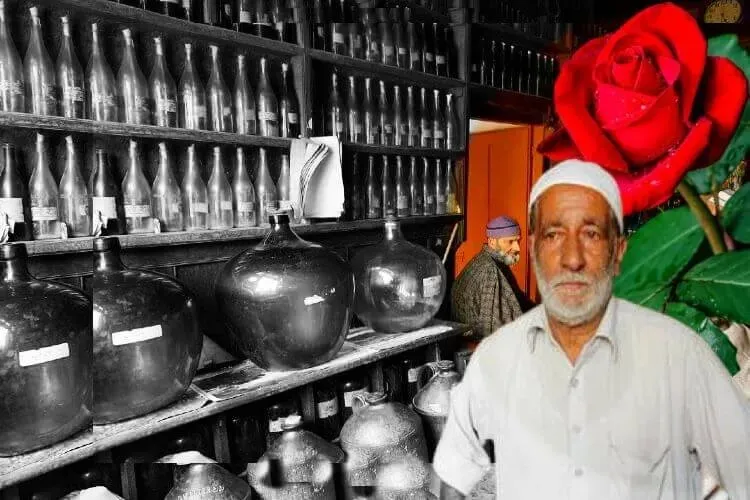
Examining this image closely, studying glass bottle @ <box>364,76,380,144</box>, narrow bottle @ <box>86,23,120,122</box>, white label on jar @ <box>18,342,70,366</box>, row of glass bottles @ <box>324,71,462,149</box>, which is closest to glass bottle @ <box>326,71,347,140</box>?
row of glass bottles @ <box>324,71,462,149</box>

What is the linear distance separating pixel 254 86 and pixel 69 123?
61cm

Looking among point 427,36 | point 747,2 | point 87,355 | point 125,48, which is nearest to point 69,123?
point 125,48

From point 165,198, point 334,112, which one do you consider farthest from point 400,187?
point 165,198

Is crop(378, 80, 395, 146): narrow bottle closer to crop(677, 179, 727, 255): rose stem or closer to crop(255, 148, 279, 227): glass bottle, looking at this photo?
crop(255, 148, 279, 227): glass bottle

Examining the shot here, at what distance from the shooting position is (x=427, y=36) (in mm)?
2086

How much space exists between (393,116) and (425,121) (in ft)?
0.51

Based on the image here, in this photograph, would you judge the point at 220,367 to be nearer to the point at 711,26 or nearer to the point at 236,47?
the point at 236,47

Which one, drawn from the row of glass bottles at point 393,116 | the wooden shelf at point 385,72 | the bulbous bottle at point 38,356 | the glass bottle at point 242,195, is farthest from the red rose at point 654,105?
the row of glass bottles at point 393,116

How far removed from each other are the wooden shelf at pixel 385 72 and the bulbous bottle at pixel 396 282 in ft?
1.86

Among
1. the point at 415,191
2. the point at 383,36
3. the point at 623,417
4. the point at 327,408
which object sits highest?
the point at 383,36

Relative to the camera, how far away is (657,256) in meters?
0.34

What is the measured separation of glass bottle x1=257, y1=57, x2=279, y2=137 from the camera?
1.59 metres

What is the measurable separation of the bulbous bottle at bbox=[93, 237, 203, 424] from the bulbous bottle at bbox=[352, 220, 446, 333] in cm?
53

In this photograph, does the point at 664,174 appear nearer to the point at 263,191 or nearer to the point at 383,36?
the point at 263,191
